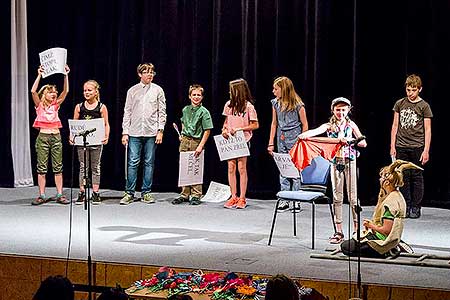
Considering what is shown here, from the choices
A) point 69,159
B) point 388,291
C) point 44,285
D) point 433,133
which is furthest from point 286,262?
point 69,159

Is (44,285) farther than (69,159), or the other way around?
(69,159)

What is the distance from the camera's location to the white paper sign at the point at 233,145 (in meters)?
8.91

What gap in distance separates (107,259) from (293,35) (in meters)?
4.45

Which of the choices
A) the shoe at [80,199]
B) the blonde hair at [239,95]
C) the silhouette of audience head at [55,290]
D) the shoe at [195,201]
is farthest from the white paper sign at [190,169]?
the silhouette of audience head at [55,290]

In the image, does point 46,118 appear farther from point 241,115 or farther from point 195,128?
point 241,115

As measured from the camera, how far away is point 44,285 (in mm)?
3406

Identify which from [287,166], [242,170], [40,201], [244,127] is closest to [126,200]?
[40,201]

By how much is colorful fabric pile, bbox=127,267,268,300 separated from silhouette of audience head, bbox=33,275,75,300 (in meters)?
1.55

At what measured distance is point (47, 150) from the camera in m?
9.09

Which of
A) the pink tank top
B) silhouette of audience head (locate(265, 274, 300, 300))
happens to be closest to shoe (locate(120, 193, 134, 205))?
the pink tank top

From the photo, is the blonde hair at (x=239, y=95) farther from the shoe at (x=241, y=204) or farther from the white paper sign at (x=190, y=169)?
the shoe at (x=241, y=204)

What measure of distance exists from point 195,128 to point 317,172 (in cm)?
242

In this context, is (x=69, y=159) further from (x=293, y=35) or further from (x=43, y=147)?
(x=293, y=35)

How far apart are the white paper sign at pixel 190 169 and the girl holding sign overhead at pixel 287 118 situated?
1.01 metres
